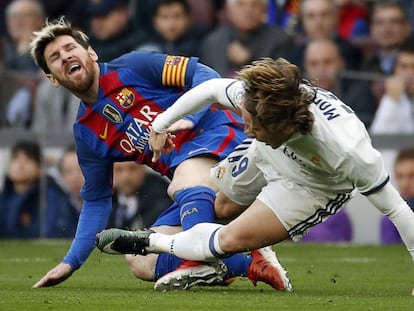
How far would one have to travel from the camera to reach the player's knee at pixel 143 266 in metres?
7.73

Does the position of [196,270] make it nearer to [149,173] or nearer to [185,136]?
[185,136]

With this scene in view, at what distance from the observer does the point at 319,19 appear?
14094 mm

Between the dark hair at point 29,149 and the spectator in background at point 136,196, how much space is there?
108 centimetres

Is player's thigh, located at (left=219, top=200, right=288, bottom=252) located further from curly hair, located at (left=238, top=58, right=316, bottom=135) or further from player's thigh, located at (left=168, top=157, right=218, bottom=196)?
player's thigh, located at (left=168, top=157, right=218, bottom=196)

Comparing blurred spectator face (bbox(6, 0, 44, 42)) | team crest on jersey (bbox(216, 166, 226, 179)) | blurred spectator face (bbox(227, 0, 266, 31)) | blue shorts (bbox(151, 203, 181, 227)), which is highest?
team crest on jersey (bbox(216, 166, 226, 179))

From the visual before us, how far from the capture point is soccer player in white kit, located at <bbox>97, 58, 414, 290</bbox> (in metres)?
6.20

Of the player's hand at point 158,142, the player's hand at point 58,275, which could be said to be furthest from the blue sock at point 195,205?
the player's hand at point 58,275

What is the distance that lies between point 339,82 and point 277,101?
275 inches

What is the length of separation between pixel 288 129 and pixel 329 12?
818 centimetres

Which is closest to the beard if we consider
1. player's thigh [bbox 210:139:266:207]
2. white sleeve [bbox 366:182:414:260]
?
player's thigh [bbox 210:139:266:207]

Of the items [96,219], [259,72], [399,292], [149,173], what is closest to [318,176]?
[259,72]

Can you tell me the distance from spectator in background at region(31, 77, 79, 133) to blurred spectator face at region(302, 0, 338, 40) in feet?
9.97

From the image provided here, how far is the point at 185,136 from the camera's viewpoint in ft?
25.3

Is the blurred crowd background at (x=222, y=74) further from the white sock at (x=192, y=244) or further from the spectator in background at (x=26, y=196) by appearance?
the white sock at (x=192, y=244)
